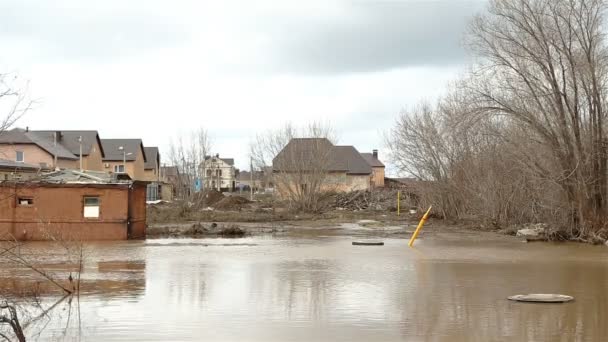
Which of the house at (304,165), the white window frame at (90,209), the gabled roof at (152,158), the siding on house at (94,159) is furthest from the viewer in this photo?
the gabled roof at (152,158)

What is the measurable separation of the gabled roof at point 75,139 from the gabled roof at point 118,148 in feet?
24.5

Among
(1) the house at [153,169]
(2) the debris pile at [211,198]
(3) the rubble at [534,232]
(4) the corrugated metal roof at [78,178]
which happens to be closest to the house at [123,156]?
(1) the house at [153,169]

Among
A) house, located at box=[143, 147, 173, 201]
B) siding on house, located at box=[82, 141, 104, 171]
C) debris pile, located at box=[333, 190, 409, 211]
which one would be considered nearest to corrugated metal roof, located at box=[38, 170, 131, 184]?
debris pile, located at box=[333, 190, 409, 211]

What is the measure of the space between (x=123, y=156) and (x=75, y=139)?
9.08m

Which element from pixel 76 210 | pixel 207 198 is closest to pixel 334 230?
pixel 76 210

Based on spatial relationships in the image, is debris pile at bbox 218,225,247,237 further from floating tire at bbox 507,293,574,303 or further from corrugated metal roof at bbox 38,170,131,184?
floating tire at bbox 507,293,574,303

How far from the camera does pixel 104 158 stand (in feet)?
260

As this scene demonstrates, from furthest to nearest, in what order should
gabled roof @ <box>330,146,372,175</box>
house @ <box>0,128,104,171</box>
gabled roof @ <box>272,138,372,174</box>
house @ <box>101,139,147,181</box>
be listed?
gabled roof @ <box>330,146,372,175</box>, house @ <box>101,139,147,181</box>, house @ <box>0,128,104,171</box>, gabled roof @ <box>272,138,372,174</box>

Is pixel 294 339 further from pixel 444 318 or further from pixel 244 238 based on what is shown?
pixel 244 238

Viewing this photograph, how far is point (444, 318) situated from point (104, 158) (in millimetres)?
72973

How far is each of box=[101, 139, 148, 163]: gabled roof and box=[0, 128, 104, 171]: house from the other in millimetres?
4201

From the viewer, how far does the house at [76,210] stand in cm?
2602

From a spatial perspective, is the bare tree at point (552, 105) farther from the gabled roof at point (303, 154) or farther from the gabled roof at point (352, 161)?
the gabled roof at point (352, 161)

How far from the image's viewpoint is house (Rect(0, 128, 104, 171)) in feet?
193
